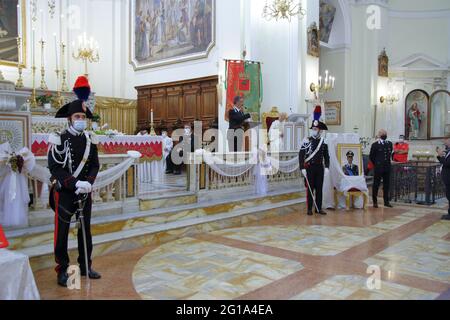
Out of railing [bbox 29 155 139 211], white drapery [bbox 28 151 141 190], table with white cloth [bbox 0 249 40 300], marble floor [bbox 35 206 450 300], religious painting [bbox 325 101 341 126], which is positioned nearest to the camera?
table with white cloth [bbox 0 249 40 300]

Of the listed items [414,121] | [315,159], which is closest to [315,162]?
[315,159]

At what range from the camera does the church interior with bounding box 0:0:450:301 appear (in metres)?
4.09

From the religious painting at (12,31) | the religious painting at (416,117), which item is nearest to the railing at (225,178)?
the religious painting at (12,31)

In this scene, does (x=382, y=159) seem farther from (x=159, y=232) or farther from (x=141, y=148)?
(x=159, y=232)

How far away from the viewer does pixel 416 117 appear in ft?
56.2

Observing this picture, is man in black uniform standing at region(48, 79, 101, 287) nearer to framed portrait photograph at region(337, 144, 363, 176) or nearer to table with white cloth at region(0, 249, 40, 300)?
table with white cloth at region(0, 249, 40, 300)

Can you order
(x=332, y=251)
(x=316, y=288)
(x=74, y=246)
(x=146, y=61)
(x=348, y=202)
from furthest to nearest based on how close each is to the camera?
1. (x=146, y=61)
2. (x=348, y=202)
3. (x=332, y=251)
4. (x=74, y=246)
5. (x=316, y=288)

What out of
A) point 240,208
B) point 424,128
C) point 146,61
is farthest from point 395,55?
point 240,208

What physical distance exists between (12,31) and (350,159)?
10.2 m

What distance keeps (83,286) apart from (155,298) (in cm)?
82

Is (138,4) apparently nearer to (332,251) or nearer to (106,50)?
(106,50)

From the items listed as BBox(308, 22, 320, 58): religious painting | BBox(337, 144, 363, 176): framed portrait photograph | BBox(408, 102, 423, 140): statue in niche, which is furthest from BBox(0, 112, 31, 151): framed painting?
BBox(408, 102, 423, 140): statue in niche

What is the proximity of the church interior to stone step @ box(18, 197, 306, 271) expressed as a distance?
0.03 metres

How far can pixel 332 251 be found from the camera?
528 cm
